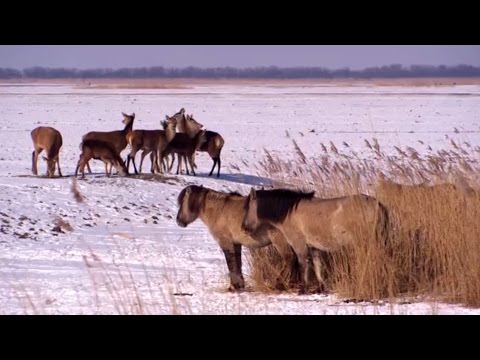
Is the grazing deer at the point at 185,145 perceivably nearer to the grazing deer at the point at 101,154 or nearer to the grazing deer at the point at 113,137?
the grazing deer at the point at 113,137

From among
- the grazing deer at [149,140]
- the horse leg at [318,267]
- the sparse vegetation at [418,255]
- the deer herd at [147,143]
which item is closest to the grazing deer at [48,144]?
the deer herd at [147,143]

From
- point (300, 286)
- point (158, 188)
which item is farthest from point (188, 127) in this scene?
point (300, 286)

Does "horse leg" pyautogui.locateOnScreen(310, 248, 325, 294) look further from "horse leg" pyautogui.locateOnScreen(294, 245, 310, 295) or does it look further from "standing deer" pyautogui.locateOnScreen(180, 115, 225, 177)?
"standing deer" pyautogui.locateOnScreen(180, 115, 225, 177)

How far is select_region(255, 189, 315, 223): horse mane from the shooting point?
9.11 m

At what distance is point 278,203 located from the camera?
9.15 meters

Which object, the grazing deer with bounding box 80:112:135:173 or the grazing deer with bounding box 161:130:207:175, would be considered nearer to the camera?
the grazing deer with bounding box 80:112:135:173

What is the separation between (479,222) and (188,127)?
56.5 ft

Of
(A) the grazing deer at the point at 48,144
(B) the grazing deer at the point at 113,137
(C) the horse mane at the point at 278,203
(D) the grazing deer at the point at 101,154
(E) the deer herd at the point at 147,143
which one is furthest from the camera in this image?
(B) the grazing deer at the point at 113,137

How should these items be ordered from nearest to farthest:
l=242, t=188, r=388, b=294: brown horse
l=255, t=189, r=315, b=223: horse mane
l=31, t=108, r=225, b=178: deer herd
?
l=242, t=188, r=388, b=294: brown horse → l=255, t=189, r=315, b=223: horse mane → l=31, t=108, r=225, b=178: deer herd

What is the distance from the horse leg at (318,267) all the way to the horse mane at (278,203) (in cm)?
50

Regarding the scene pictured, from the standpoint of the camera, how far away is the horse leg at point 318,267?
908cm

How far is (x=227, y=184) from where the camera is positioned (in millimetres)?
19625

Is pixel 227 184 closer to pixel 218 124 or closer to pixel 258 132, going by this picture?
pixel 258 132

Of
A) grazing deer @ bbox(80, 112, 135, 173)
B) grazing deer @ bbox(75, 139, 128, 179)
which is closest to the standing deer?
grazing deer @ bbox(80, 112, 135, 173)
